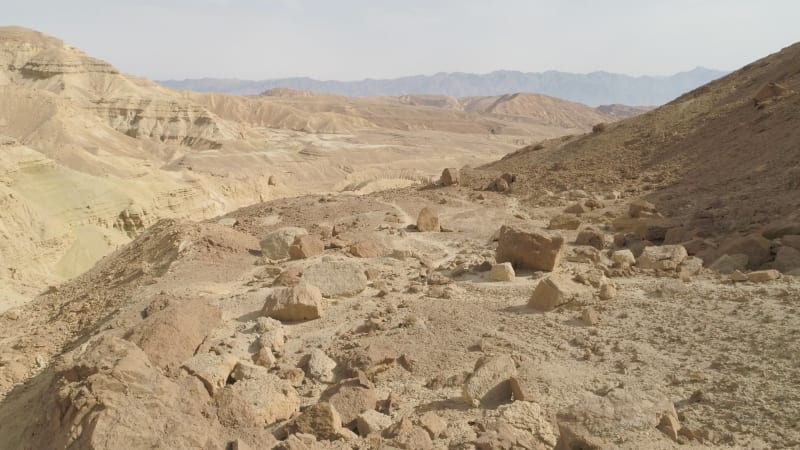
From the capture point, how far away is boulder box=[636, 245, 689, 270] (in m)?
8.19

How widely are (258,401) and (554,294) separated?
3763mm

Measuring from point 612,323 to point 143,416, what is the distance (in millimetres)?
4865

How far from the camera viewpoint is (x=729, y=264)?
790 centimetres

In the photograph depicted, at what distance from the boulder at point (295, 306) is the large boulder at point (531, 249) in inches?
123

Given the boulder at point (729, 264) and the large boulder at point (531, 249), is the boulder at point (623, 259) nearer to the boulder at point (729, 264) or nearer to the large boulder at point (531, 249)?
the large boulder at point (531, 249)

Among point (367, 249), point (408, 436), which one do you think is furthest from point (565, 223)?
point (408, 436)

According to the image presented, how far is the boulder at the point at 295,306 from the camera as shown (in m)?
7.25

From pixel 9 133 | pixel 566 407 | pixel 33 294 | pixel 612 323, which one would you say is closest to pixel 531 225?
pixel 612 323

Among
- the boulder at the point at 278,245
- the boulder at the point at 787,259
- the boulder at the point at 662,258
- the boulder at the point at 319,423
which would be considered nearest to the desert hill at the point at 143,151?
the boulder at the point at 278,245

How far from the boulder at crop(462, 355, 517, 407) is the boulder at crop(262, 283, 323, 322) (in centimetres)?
260

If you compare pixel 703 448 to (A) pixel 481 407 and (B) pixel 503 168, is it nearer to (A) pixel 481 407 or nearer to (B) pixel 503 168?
(A) pixel 481 407

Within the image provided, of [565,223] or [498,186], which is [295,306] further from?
[498,186]

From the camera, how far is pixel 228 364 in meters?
5.62

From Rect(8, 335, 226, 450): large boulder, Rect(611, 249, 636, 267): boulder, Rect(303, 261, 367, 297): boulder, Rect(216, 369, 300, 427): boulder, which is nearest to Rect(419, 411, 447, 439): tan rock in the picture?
Rect(216, 369, 300, 427): boulder
